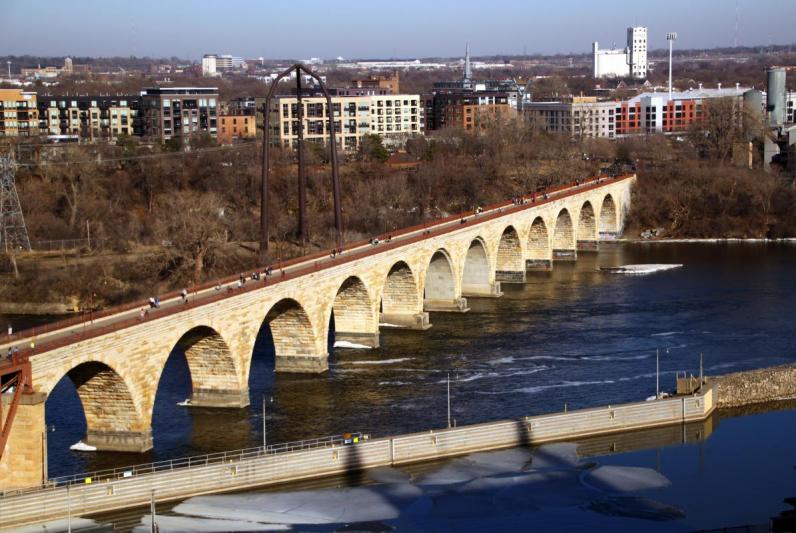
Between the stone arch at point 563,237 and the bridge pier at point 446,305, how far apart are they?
1665 centimetres

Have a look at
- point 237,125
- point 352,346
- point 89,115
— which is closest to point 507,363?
point 352,346

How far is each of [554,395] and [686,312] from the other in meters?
14.7

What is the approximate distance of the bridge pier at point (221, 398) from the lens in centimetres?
3622

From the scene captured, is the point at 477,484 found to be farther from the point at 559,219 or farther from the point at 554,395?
the point at 559,219

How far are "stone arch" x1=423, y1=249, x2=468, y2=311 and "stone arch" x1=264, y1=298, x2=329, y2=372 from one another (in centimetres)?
1164

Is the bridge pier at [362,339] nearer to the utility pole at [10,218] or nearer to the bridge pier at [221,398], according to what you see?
the bridge pier at [221,398]

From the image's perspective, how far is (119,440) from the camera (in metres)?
32.0

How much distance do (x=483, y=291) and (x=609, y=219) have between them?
2253 centimetres

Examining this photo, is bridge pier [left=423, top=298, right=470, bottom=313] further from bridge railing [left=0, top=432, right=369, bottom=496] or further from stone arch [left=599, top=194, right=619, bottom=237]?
stone arch [left=599, top=194, right=619, bottom=237]

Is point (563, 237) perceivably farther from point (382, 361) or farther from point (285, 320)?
point (285, 320)

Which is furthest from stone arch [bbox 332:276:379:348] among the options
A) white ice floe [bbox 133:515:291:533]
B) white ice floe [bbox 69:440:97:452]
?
white ice floe [bbox 133:515:291:533]

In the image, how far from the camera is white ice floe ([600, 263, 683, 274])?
61.2 m

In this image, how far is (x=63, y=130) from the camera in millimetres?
102125

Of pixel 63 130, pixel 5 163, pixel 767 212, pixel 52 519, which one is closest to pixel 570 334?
pixel 52 519
